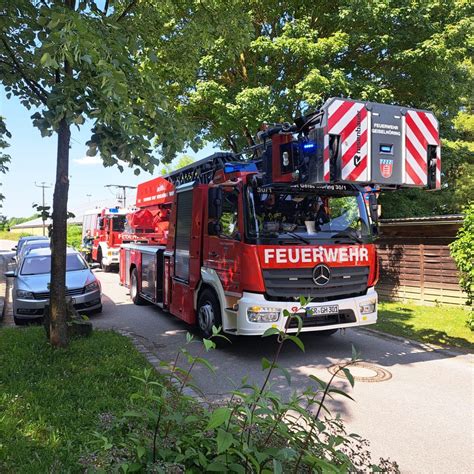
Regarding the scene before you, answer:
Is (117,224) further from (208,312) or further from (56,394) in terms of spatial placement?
(56,394)

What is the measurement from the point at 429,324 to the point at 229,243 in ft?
16.6

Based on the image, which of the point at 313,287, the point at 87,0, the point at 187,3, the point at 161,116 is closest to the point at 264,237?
the point at 313,287

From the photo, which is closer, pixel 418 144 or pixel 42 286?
pixel 418 144

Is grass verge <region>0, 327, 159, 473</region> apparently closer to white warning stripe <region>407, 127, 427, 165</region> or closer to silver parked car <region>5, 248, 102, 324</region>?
silver parked car <region>5, 248, 102, 324</region>

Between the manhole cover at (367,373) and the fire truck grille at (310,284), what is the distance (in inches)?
40.4

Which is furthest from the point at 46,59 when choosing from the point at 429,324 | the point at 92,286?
the point at 429,324

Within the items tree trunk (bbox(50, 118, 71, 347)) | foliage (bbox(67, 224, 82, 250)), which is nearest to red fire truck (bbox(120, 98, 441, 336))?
tree trunk (bbox(50, 118, 71, 347))

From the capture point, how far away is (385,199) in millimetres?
14977

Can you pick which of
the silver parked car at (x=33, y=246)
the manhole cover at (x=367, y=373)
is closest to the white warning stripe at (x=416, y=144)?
the manhole cover at (x=367, y=373)

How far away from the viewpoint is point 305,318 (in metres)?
6.29

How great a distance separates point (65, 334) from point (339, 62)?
39.6ft

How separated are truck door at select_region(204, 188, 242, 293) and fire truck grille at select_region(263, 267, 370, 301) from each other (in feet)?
1.77

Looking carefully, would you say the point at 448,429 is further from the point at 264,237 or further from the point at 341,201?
the point at 341,201

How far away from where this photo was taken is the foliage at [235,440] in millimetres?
1722
